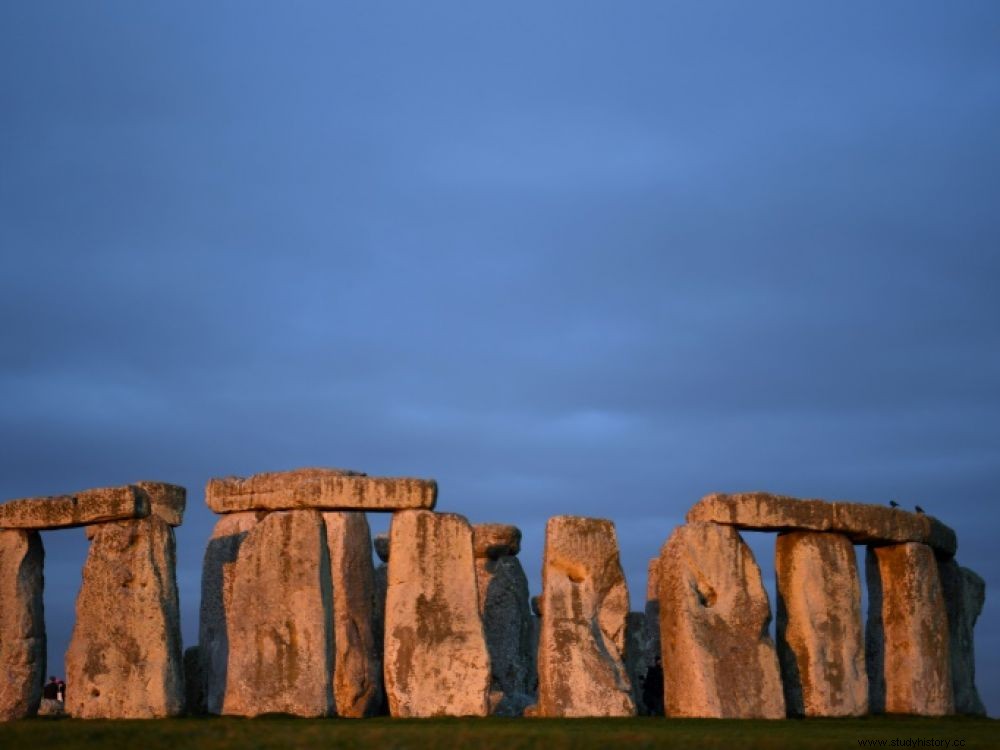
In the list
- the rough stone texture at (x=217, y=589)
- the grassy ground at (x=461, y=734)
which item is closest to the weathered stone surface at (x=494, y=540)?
the rough stone texture at (x=217, y=589)

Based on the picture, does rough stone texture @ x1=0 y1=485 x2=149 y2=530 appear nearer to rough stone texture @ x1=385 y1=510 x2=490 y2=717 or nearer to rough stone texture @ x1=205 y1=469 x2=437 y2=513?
rough stone texture @ x1=205 y1=469 x2=437 y2=513

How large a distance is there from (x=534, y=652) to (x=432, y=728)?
8.84 metres

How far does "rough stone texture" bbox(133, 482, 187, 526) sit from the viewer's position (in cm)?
2509

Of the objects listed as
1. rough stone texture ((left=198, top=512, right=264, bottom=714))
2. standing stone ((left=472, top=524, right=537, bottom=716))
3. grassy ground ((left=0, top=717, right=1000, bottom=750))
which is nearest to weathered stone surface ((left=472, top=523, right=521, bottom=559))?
standing stone ((left=472, top=524, right=537, bottom=716))

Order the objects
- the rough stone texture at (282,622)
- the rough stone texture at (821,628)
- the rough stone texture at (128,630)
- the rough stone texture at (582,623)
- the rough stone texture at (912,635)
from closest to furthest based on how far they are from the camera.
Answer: the rough stone texture at (582,623) → the rough stone texture at (128,630) → the rough stone texture at (282,622) → the rough stone texture at (821,628) → the rough stone texture at (912,635)

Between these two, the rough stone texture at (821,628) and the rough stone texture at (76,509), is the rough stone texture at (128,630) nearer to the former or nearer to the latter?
the rough stone texture at (76,509)

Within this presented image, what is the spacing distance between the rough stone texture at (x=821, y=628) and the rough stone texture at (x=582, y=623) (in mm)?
2913

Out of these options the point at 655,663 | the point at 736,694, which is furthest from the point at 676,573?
the point at 655,663

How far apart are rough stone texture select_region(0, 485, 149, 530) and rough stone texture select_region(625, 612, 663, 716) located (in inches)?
310

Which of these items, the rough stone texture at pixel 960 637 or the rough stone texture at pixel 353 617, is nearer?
the rough stone texture at pixel 353 617

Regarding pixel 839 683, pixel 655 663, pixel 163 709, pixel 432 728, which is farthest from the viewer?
pixel 655 663

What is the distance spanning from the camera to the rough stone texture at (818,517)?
79.3 ft

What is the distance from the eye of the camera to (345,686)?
82.5ft

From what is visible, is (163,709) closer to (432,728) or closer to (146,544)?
(146,544)
